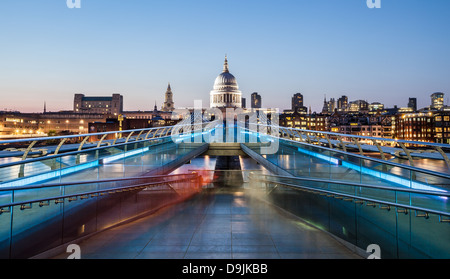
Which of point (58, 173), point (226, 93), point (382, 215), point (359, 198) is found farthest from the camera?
point (226, 93)

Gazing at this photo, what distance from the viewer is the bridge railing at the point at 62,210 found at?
4094mm

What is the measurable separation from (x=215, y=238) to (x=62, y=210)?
8.47ft

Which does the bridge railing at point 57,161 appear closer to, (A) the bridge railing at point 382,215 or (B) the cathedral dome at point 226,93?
(A) the bridge railing at point 382,215

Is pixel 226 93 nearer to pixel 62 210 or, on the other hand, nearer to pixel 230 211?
pixel 230 211

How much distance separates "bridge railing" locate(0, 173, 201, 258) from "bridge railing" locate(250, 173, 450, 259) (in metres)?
3.87

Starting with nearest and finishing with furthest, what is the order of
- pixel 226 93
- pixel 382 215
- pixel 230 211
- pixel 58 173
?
pixel 382 215 → pixel 58 173 → pixel 230 211 → pixel 226 93

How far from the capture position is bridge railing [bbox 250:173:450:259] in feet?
12.5

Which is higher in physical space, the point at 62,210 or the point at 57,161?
the point at 57,161

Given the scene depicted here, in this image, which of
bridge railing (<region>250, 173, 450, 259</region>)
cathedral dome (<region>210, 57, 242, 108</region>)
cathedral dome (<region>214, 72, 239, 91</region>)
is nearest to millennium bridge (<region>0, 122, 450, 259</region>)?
bridge railing (<region>250, 173, 450, 259</region>)

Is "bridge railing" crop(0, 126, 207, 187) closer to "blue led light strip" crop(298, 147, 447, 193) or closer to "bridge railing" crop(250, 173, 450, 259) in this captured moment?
"bridge railing" crop(250, 173, 450, 259)

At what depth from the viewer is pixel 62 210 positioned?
5.03 meters

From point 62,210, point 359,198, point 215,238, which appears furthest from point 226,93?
point 62,210
